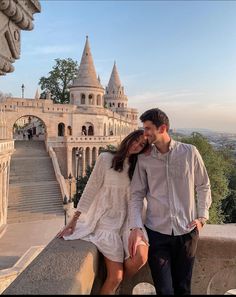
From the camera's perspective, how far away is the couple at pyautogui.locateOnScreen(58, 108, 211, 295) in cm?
247

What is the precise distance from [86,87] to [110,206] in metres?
34.8

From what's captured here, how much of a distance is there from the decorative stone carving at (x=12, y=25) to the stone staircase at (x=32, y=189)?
1676cm

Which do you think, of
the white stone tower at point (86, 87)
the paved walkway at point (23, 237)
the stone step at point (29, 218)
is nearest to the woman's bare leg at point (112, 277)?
the paved walkway at point (23, 237)

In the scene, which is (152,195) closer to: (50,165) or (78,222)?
(78,222)

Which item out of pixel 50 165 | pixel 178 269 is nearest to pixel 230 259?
pixel 178 269

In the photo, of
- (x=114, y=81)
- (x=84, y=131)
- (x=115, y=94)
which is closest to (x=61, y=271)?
(x=84, y=131)

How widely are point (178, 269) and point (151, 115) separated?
123cm

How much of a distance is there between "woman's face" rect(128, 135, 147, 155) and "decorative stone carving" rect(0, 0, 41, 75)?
141cm

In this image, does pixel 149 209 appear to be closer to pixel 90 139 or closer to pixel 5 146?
pixel 5 146

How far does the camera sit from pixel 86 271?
7.10 feet

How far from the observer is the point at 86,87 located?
120 feet

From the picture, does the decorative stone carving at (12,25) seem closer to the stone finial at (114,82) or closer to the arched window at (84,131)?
the arched window at (84,131)

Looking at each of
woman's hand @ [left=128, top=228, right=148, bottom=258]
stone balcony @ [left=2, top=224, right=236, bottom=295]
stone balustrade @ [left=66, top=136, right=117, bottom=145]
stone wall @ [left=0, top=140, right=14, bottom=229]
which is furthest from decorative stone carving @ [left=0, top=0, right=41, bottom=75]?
stone balustrade @ [left=66, top=136, right=117, bottom=145]

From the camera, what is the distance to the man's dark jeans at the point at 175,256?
250 cm
